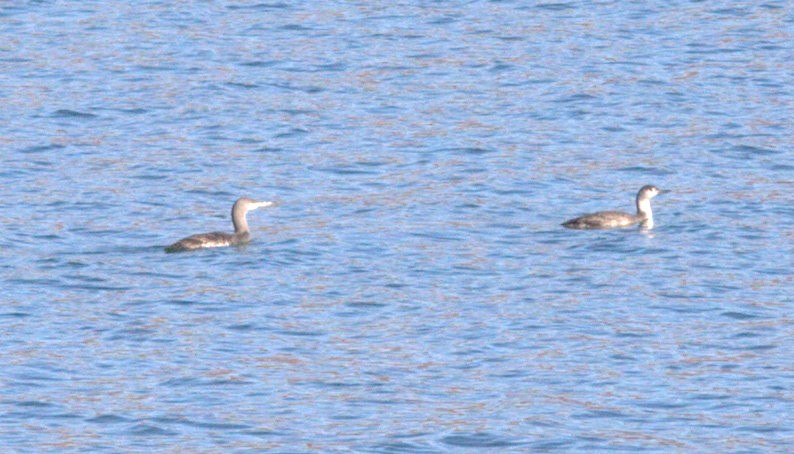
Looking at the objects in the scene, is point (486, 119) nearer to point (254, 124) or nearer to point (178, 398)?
point (254, 124)

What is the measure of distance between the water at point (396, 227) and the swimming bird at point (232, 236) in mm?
152

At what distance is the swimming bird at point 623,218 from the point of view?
2380cm

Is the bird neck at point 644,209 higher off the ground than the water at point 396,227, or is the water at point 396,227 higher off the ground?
the water at point 396,227

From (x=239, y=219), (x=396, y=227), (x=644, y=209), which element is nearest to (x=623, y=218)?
(x=644, y=209)

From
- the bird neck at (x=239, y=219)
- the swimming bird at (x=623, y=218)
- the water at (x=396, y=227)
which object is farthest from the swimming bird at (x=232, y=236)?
the swimming bird at (x=623, y=218)

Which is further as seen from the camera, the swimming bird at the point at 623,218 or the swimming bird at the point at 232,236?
the swimming bird at the point at 623,218

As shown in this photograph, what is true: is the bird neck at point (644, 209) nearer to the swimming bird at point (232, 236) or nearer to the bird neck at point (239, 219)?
the swimming bird at point (232, 236)

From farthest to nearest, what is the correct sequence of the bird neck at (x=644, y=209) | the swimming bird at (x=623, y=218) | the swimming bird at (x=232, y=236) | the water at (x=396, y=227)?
the bird neck at (x=644, y=209) < the swimming bird at (x=623, y=218) < the swimming bird at (x=232, y=236) < the water at (x=396, y=227)

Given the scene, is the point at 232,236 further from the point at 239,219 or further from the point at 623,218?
the point at 623,218

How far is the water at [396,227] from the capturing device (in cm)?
1723

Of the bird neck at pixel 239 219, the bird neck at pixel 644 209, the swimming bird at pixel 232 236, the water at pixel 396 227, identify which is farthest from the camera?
the bird neck at pixel 644 209

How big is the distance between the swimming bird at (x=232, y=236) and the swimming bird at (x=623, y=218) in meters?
3.58

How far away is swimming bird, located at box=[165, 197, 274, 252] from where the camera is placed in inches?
906

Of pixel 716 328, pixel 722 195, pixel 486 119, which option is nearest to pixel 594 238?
pixel 722 195
